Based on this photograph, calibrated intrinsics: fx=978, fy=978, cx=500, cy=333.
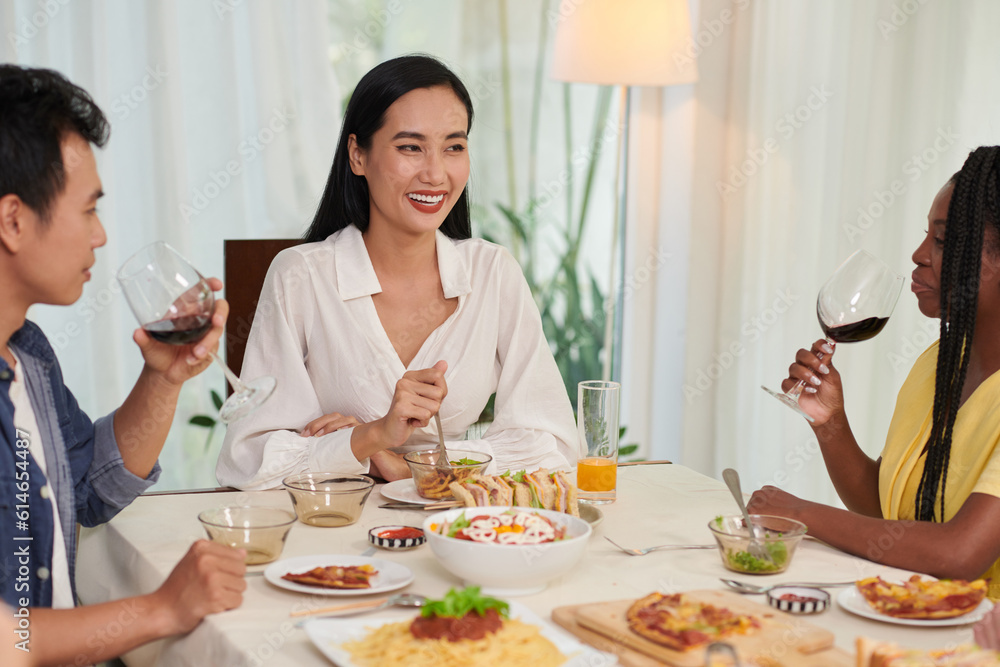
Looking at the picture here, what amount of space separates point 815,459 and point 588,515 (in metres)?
2.37

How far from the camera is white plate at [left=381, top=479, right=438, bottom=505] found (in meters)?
1.67

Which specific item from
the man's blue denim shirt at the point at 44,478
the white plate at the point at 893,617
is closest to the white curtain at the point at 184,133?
the man's blue denim shirt at the point at 44,478

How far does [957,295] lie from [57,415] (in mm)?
1457

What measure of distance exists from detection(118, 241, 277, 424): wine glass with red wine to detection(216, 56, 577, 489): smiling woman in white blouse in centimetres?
55

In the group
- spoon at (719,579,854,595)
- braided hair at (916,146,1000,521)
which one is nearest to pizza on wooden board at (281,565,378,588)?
spoon at (719,579,854,595)

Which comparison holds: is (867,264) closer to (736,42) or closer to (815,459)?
(815,459)

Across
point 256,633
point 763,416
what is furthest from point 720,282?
point 256,633

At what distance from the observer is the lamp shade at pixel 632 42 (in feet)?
11.3

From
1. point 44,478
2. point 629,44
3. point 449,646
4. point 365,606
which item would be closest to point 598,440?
point 365,606

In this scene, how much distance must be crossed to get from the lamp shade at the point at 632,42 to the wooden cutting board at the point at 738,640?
260 cm

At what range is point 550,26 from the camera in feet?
13.3

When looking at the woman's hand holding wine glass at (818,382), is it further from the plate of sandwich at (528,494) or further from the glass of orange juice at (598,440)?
the plate of sandwich at (528,494)

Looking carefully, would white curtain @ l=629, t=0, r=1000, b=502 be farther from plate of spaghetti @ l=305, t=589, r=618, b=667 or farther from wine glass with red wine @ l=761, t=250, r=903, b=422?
plate of spaghetti @ l=305, t=589, r=618, b=667

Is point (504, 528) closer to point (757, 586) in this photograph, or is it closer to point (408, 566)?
point (408, 566)
